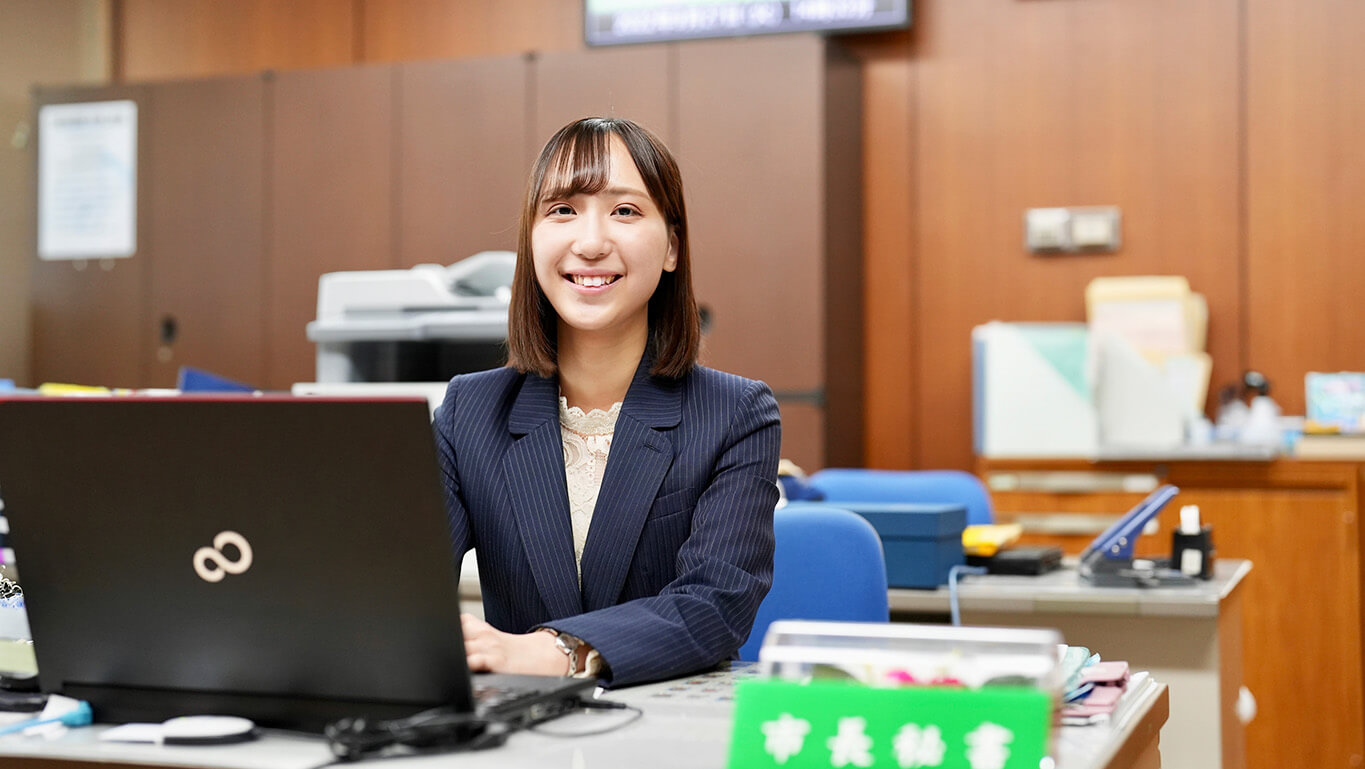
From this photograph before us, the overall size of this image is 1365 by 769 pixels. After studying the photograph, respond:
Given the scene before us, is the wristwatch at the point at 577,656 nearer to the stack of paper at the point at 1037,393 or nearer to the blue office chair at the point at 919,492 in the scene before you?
the blue office chair at the point at 919,492

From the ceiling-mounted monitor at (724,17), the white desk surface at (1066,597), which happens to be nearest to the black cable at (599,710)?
the white desk surface at (1066,597)

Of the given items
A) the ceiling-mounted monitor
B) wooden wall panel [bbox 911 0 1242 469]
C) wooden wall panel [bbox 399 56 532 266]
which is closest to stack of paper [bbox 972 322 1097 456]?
wooden wall panel [bbox 911 0 1242 469]

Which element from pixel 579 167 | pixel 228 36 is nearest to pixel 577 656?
pixel 579 167

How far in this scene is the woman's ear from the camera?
1.59 m

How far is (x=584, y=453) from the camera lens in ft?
5.18

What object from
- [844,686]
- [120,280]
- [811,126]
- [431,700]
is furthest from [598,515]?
[120,280]

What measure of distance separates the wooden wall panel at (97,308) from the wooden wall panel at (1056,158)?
2983mm

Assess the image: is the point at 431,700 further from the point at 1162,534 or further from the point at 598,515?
the point at 1162,534

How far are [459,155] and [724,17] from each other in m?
1.08

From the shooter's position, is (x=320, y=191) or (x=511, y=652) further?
(x=320, y=191)

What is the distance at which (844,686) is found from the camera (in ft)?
2.92

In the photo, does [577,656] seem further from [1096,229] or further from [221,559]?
[1096,229]

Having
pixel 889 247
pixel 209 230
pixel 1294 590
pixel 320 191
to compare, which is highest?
pixel 320 191

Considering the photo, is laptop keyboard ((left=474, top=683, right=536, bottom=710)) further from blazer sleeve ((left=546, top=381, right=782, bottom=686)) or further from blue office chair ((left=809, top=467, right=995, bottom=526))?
blue office chair ((left=809, top=467, right=995, bottom=526))
